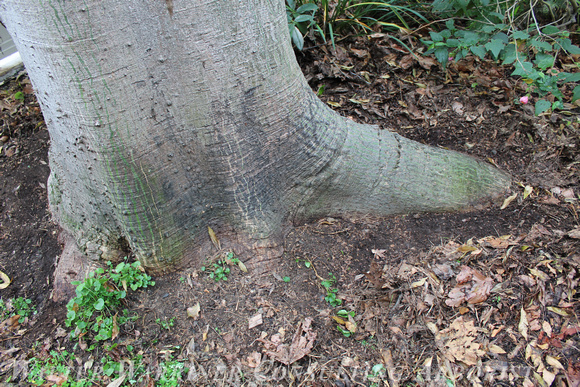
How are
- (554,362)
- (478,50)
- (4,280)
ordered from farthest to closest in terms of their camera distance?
(478,50) < (4,280) < (554,362)

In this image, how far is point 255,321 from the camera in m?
2.10

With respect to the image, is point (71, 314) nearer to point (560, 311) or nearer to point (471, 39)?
point (560, 311)

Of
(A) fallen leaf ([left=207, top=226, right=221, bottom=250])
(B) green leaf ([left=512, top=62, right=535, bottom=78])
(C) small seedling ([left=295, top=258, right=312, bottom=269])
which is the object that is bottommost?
(C) small seedling ([left=295, top=258, right=312, bottom=269])

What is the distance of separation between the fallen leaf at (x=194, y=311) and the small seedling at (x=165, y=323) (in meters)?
0.10

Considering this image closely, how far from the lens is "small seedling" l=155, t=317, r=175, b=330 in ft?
6.88

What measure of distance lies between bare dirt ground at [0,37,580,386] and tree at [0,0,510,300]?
191 mm

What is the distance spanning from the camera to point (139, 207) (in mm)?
2020

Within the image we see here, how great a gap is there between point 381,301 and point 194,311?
1065 mm

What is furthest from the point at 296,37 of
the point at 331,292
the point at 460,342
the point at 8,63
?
the point at 8,63

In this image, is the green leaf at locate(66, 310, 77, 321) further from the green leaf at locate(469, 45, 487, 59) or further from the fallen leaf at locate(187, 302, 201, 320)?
the green leaf at locate(469, 45, 487, 59)

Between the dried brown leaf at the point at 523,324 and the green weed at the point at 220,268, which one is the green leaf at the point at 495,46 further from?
the green weed at the point at 220,268

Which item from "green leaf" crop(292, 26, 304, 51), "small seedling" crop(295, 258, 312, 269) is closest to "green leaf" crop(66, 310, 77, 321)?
"small seedling" crop(295, 258, 312, 269)

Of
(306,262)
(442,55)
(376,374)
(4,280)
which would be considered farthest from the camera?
(442,55)

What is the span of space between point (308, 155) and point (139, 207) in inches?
38.9
